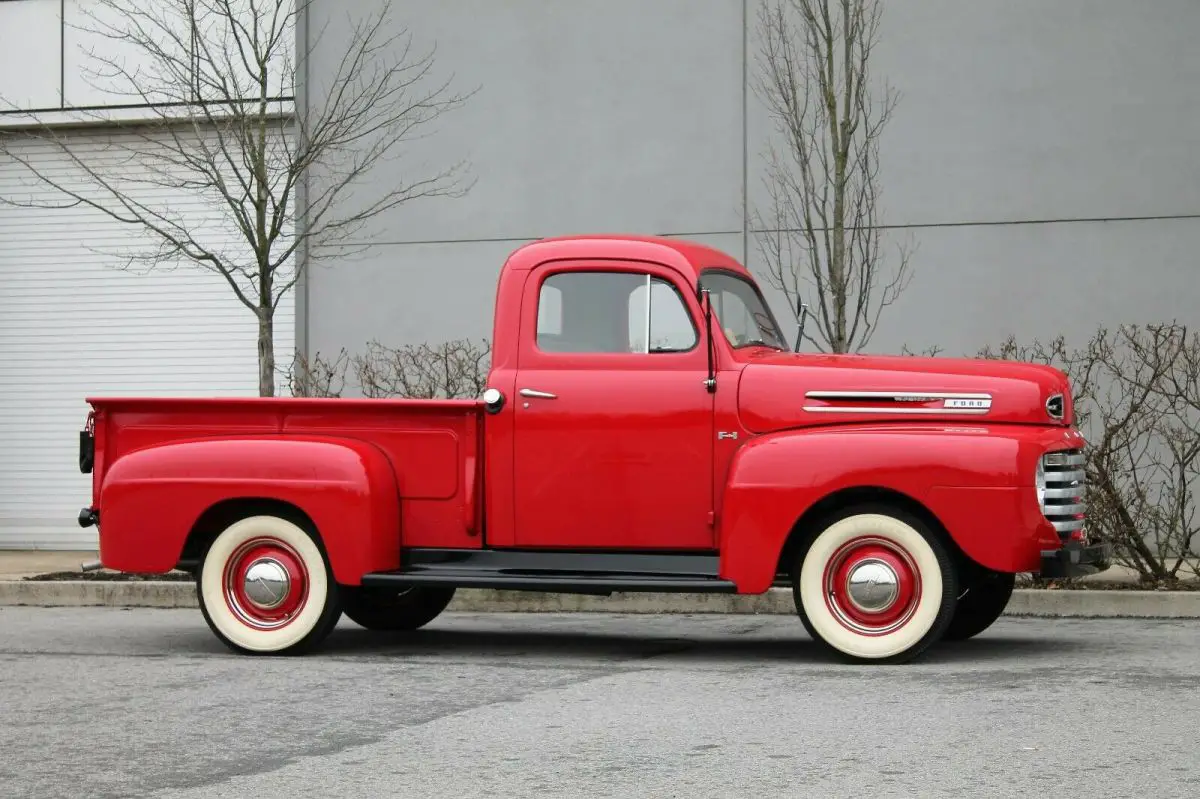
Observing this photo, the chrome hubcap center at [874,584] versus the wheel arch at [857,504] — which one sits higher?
the wheel arch at [857,504]

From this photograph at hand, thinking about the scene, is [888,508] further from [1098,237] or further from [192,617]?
[1098,237]

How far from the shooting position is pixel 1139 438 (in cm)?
1558

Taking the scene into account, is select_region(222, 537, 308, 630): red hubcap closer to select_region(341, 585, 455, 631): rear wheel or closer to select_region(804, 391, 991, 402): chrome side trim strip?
select_region(341, 585, 455, 631): rear wheel

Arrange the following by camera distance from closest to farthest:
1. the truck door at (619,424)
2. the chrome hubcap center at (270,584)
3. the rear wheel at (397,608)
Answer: the truck door at (619,424) → the chrome hubcap center at (270,584) → the rear wheel at (397,608)

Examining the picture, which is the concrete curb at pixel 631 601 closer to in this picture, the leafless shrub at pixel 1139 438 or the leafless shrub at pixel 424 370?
the leafless shrub at pixel 1139 438

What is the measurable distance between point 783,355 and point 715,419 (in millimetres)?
643

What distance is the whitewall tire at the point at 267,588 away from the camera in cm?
973

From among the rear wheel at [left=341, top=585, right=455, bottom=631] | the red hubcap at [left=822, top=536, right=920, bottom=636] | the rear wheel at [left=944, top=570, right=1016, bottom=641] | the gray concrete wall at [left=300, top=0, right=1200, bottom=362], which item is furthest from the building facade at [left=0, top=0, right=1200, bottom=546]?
the red hubcap at [left=822, top=536, right=920, bottom=636]

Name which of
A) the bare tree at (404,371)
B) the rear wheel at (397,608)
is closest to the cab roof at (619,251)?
the rear wheel at (397,608)

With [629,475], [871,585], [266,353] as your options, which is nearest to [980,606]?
[871,585]

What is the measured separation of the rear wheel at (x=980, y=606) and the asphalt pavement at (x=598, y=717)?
11 cm

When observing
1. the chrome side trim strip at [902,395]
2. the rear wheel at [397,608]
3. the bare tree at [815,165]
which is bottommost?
the rear wheel at [397,608]

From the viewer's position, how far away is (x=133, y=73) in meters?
18.7

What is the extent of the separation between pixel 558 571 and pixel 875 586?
1749 mm
